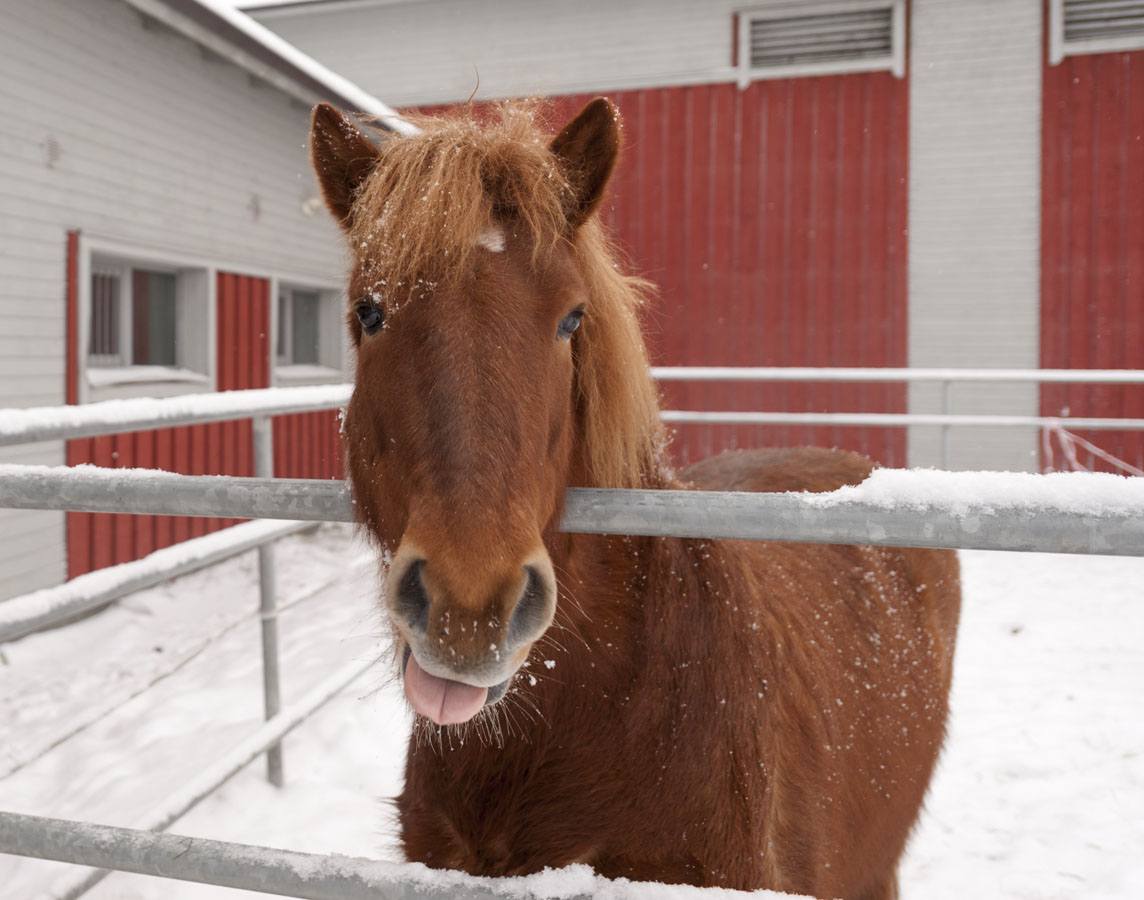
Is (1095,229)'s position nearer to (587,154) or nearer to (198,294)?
(198,294)

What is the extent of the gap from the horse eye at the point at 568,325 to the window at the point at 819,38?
953cm

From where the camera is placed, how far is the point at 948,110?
9391mm

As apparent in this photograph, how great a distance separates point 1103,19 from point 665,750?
1073cm

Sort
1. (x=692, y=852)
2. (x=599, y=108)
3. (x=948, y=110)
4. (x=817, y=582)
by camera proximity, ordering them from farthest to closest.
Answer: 1. (x=948, y=110)
2. (x=817, y=582)
3. (x=599, y=108)
4. (x=692, y=852)

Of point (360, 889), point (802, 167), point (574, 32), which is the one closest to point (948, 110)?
point (802, 167)

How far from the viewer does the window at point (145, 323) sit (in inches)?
252

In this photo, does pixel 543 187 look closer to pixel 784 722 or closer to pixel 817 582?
pixel 784 722

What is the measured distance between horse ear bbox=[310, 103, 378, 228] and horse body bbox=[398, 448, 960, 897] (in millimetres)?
816

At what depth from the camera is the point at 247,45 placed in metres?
6.61

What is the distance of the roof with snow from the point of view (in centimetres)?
598

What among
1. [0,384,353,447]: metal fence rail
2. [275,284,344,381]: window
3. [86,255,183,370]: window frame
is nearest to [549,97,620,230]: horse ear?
[0,384,353,447]: metal fence rail

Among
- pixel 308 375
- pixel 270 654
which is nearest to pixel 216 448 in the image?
pixel 308 375

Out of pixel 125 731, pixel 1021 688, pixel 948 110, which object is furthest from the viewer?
pixel 948 110

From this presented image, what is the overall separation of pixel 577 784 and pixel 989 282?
9650 millimetres
